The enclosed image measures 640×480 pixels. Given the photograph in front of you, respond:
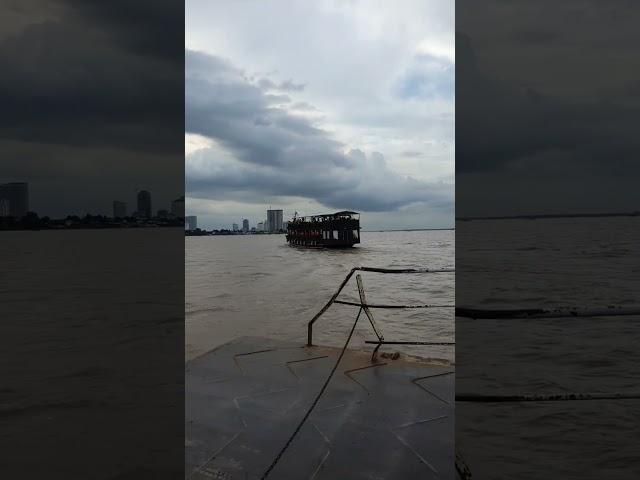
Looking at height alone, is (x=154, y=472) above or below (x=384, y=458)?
below

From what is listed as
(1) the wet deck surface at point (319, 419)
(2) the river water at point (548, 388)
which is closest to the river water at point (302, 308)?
(2) the river water at point (548, 388)

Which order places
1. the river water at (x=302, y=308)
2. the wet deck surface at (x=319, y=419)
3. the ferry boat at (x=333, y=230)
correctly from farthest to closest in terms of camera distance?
the ferry boat at (x=333, y=230), the river water at (x=302, y=308), the wet deck surface at (x=319, y=419)

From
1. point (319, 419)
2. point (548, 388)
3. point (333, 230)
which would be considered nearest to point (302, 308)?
point (548, 388)

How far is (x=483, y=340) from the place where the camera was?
11289mm

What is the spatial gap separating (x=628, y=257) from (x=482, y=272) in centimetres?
→ 1329

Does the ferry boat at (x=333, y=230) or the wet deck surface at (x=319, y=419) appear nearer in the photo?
the wet deck surface at (x=319, y=419)

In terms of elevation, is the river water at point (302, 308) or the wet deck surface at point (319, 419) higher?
the wet deck surface at point (319, 419)

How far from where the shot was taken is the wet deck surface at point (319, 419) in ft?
7.77

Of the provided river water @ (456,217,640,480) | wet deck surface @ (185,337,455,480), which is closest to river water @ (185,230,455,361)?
river water @ (456,217,640,480)

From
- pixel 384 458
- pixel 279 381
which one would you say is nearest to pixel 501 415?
pixel 279 381

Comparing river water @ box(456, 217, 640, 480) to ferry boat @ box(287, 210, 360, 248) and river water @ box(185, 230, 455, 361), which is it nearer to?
river water @ box(185, 230, 455, 361)

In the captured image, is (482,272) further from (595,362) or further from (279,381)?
(279,381)

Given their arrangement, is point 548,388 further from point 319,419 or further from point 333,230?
point 333,230

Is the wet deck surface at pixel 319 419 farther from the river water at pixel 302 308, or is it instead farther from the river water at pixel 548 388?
the river water at pixel 302 308
